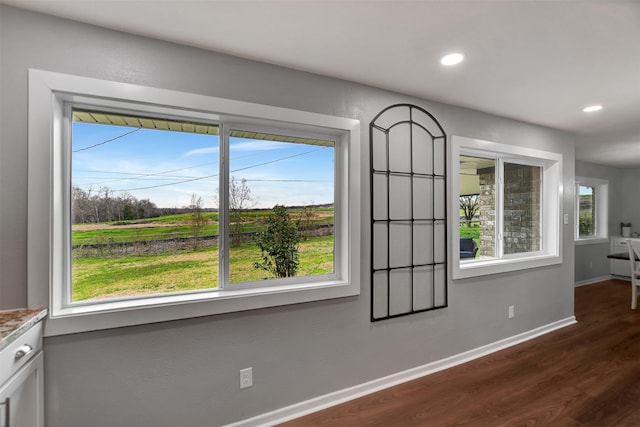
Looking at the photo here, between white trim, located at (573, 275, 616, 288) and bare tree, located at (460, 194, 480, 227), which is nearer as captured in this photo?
bare tree, located at (460, 194, 480, 227)

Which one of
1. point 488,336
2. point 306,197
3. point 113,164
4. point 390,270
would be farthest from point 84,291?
point 488,336

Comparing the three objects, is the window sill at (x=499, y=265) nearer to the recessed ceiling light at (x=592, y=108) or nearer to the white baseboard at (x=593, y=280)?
the recessed ceiling light at (x=592, y=108)

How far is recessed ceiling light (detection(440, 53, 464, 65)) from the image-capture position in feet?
6.59

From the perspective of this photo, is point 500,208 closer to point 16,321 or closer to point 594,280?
point 16,321

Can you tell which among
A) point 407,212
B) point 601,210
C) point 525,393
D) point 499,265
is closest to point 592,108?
point 499,265

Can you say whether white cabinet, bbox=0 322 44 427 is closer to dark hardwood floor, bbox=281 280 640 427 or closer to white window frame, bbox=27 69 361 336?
white window frame, bbox=27 69 361 336

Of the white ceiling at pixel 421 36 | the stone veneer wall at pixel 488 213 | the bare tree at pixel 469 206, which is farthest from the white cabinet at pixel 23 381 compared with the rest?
the stone veneer wall at pixel 488 213

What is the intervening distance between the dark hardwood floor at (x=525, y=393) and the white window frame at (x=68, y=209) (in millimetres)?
899

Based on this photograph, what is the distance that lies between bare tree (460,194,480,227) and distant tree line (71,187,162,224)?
9.12ft

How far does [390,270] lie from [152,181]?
183 centimetres

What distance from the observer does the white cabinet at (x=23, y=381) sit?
123 centimetres

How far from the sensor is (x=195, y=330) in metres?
1.91

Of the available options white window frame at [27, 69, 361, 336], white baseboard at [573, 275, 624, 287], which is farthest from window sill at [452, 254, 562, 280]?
white baseboard at [573, 275, 624, 287]

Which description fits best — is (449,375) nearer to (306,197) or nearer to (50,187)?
(306,197)
